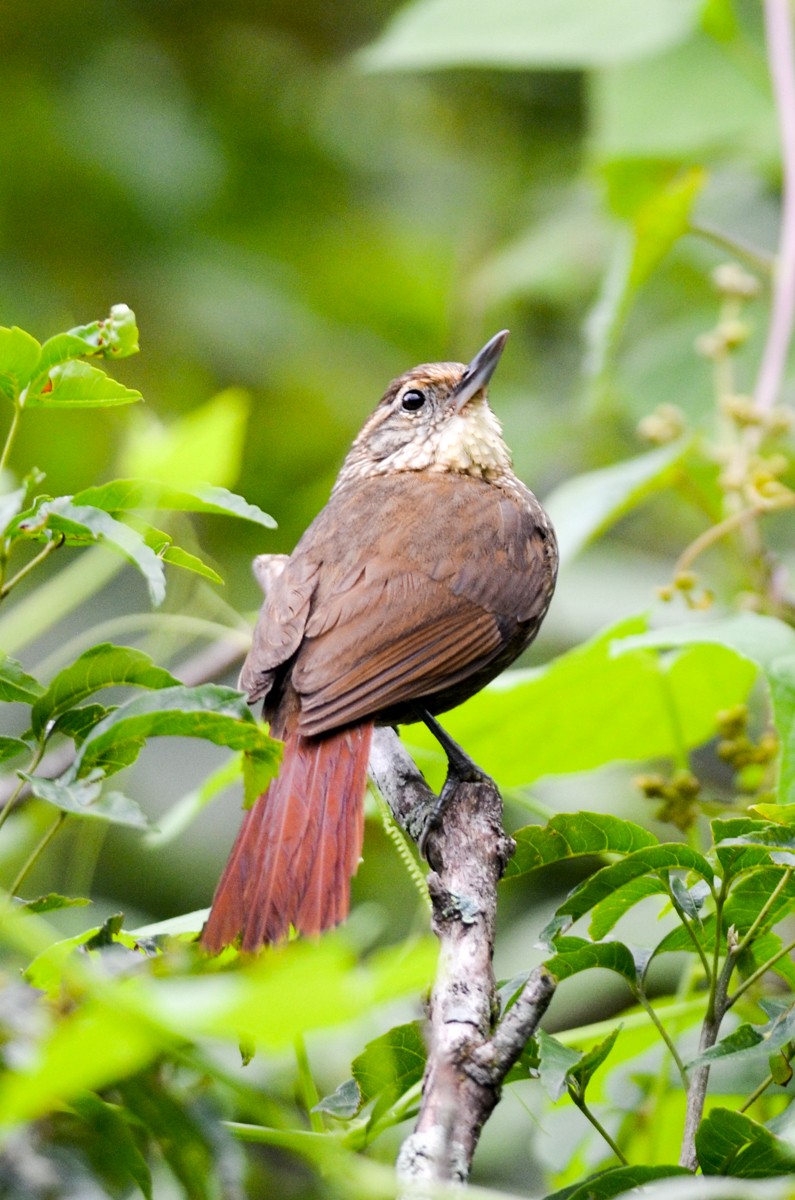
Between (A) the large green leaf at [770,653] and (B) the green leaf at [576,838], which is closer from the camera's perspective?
(B) the green leaf at [576,838]

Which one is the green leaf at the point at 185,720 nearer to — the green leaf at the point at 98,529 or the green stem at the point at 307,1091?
the green leaf at the point at 98,529

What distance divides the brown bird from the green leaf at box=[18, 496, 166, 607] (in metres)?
0.62

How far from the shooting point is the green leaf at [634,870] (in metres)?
1.63

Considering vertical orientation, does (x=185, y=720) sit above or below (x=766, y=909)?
above

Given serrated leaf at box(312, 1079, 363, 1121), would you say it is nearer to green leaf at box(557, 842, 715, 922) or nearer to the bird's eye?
green leaf at box(557, 842, 715, 922)

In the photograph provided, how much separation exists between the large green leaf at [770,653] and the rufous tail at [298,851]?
0.53 m

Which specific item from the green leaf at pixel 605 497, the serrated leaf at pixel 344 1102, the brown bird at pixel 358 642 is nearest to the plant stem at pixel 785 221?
the green leaf at pixel 605 497

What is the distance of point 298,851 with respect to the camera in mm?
2150

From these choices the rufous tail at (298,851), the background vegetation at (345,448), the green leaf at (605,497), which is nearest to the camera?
the background vegetation at (345,448)

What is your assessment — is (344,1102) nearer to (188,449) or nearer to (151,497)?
(151,497)

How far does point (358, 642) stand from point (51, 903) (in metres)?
1.17

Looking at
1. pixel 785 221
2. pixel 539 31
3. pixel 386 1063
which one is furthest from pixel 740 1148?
pixel 539 31

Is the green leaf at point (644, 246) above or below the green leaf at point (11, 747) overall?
above

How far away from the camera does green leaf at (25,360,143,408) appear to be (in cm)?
162
